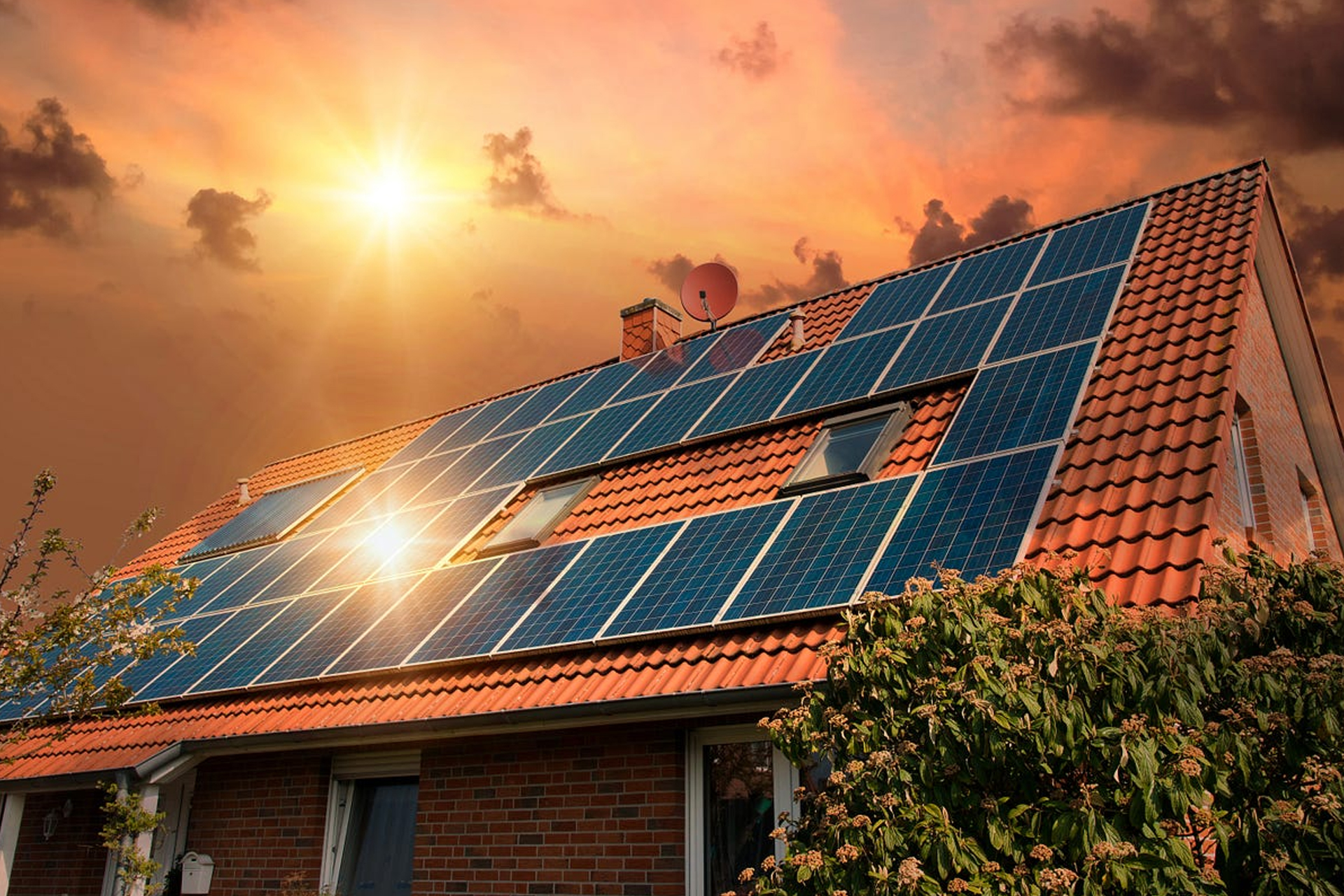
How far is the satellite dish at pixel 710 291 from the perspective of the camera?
17797 mm

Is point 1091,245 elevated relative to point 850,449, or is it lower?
elevated

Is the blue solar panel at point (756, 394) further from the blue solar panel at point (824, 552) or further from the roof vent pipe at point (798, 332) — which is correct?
the blue solar panel at point (824, 552)

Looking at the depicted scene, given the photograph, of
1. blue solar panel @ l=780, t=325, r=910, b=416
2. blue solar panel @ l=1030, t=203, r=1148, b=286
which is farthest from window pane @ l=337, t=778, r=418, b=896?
blue solar panel @ l=1030, t=203, r=1148, b=286

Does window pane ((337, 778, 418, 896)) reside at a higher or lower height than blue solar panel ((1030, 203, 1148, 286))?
lower

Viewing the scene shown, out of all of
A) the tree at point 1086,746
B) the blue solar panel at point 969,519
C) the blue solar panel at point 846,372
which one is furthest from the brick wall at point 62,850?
the tree at point 1086,746

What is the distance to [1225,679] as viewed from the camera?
17.0 feet

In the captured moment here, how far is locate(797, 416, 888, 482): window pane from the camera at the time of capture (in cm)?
1009

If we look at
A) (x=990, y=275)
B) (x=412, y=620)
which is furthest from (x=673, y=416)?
(x=990, y=275)

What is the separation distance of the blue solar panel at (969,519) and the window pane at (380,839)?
17.8 feet

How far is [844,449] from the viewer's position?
10.5 meters

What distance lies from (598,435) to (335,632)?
3728 millimetres

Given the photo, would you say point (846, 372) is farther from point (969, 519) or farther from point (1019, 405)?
point (969, 519)

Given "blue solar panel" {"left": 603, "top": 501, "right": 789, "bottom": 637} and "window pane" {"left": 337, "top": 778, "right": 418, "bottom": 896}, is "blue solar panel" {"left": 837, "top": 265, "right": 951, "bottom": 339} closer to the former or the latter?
"blue solar panel" {"left": 603, "top": 501, "right": 789, "bottom": 637}

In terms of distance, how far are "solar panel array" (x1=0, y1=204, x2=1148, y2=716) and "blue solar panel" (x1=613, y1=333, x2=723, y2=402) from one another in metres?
0.07
